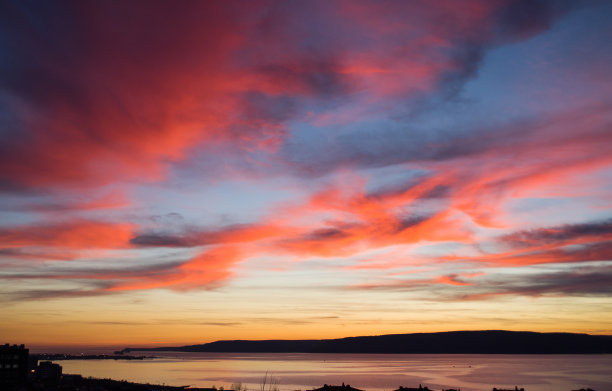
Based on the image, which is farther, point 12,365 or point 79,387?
point 12,365

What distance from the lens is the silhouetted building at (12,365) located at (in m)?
128

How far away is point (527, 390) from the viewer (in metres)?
179

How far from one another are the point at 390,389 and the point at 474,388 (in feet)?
106

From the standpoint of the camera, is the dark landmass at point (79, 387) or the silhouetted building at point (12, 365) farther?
the silhouetted building at point (12, 365)

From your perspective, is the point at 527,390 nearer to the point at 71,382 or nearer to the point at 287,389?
the point at 287,389

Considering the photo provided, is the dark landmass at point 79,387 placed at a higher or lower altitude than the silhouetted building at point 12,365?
lower

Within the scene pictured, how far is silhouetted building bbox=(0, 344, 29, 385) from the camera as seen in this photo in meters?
128

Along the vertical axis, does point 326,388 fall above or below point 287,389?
above

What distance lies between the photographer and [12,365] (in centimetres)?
12962

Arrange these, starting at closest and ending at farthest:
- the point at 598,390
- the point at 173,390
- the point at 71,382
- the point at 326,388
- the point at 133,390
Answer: the point at 326,388 < the point at 133,390 < the point at 173,390 < the point at 71,382 < the point at 598,390

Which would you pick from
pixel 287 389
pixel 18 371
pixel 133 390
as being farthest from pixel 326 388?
pixel 287 389

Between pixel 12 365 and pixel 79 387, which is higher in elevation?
pixel 12 365

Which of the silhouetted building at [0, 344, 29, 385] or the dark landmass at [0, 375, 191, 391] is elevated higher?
the silhouetted building at [0, 344, 29, 385]

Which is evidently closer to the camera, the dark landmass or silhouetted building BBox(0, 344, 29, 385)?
the dark landmass
